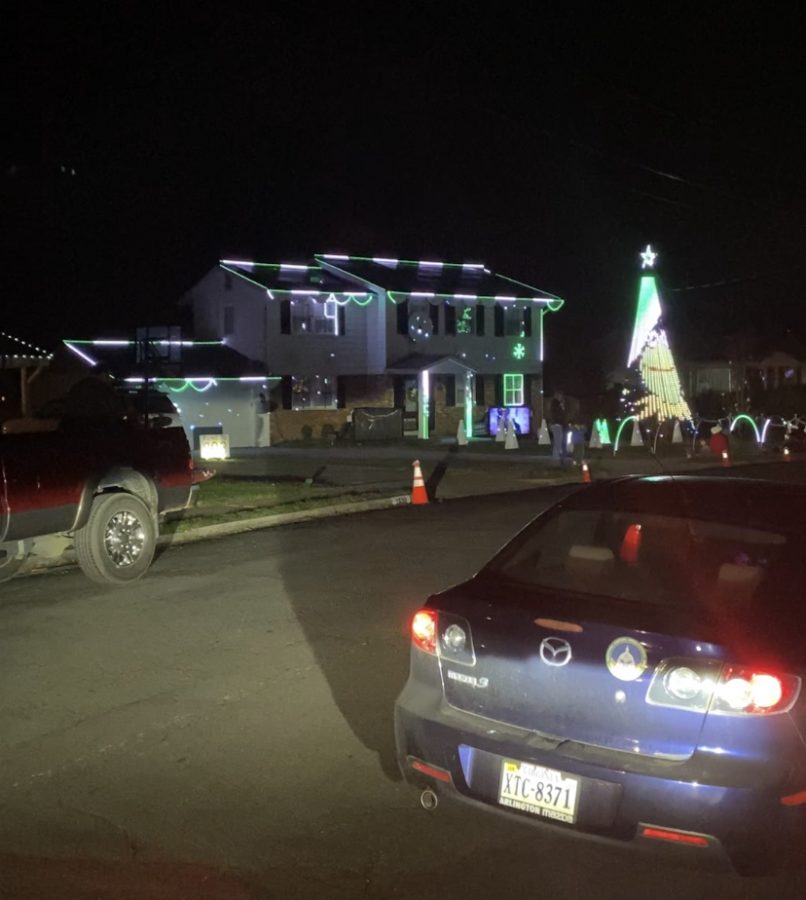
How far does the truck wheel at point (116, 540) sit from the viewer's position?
10.5m

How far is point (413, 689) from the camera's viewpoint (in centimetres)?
473

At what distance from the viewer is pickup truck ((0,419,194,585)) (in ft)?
31.3

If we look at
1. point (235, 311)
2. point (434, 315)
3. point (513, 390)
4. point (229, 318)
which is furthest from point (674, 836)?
point (513, 390)

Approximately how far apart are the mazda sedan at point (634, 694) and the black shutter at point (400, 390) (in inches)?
1395

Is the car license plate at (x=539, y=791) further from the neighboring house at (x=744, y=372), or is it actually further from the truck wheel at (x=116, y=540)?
the neighboring house at (x=744, y=372)

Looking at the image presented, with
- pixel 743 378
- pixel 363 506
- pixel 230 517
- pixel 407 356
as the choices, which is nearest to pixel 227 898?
pixel 230 517

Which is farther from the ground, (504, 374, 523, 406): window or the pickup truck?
(504, 374, 523, 406): window

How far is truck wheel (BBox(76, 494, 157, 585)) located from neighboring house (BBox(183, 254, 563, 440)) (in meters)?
26.5

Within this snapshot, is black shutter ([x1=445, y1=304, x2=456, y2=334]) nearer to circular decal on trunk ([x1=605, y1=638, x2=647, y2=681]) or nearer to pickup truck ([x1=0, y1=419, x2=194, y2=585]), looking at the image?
pickup truck ([x1=0, y1=419, x2=194, y2=585])

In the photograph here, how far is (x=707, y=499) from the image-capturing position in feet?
16.7

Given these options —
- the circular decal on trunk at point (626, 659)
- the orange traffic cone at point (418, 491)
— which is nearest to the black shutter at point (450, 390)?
the orange traffic cone at point (418, 491)

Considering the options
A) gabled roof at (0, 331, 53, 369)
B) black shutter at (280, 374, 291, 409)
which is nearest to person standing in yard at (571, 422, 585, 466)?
gabled roof at (0, 331, 53, 369)

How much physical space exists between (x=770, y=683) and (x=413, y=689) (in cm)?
153

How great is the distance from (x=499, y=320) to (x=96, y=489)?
111 feet
